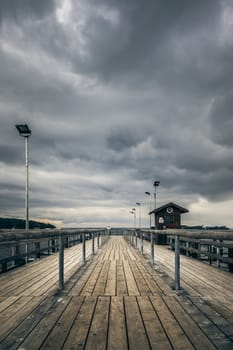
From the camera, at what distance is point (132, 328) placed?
349 cm

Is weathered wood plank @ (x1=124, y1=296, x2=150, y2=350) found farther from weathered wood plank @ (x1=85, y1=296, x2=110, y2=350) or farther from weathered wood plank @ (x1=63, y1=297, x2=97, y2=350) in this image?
weathered wood plank @ (x1=63, y1=297, x2=97, y2=350)

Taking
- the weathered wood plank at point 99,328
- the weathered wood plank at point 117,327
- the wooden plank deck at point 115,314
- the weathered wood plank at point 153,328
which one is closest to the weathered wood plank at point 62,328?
the wooden plank deck at point 115,314

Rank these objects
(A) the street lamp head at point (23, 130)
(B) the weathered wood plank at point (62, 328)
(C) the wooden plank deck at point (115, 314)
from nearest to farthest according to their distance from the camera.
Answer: (B) the weathered wood plank at point (62, 328), (C) the wooden plank deck at point (115, 314), (A) the street lamp head at point (23, 130)

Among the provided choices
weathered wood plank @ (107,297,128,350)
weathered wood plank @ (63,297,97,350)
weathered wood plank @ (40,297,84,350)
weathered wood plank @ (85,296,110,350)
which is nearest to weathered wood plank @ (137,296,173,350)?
weathered wood plank @ (107,297,128,350)

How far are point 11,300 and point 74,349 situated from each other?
2629mm

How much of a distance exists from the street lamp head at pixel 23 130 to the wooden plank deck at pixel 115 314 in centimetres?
728

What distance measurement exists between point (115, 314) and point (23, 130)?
1021cm

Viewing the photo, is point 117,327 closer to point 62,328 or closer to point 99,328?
point 99,328

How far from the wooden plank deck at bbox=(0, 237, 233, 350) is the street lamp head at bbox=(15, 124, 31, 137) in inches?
286

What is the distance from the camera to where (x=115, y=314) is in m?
4.06

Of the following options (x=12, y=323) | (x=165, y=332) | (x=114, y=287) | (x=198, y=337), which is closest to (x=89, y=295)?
(x=114, y=287)

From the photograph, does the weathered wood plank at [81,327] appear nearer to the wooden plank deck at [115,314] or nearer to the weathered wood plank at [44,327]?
the wooden plank deck at [115,314]

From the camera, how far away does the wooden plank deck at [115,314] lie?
10.1 ft

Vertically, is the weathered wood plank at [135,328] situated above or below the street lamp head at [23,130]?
below
